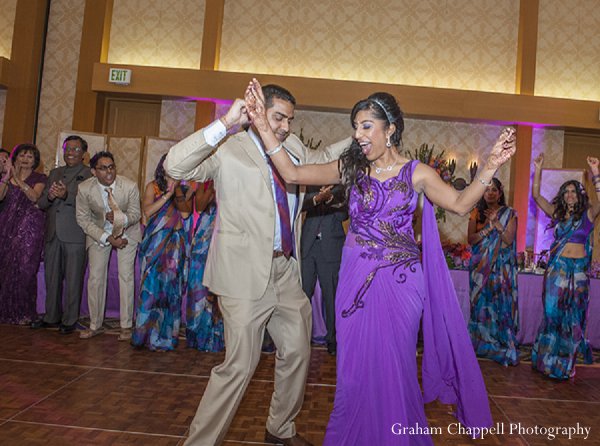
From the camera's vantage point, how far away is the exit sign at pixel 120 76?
7996mm

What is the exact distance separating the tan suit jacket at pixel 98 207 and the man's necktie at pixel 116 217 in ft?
0.19

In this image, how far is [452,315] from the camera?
8.00 ft

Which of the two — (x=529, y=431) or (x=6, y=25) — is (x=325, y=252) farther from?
(x=6, y=25)

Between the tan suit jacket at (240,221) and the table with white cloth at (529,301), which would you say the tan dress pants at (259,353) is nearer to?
the tan suit jacket at (240,221)

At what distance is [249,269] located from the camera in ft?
8.02

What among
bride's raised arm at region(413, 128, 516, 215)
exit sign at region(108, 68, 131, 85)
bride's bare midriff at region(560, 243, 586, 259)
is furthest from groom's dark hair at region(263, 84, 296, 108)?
exit sign at region(108, 68, 131, 85)

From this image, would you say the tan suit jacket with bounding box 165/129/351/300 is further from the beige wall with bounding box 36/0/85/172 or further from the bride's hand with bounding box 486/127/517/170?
the beige wall with bounding box 36/0/85/172

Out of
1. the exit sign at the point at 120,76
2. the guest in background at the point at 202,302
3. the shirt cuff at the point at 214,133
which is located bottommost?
the guest in background at the point at 202,302

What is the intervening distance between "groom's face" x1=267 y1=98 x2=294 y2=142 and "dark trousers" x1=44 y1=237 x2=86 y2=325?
11.3 feet

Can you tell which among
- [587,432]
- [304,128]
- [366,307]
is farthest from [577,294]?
[304,128]

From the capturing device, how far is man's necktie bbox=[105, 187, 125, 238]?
16.4 feet

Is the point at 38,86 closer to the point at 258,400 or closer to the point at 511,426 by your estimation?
the point at 258,400

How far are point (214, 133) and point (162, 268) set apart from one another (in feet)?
9.07

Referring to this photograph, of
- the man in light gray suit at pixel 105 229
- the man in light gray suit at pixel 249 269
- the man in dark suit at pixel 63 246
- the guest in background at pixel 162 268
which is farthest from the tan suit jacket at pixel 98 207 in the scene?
the man in light gray suit at pixel 249 269
